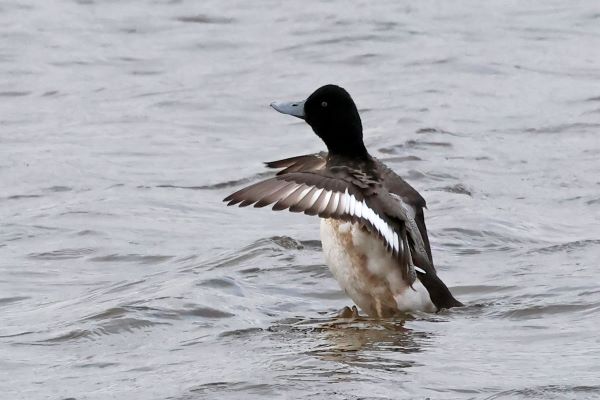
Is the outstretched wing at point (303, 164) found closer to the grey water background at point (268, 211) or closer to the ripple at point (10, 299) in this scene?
the grey water background at point (268, 211)

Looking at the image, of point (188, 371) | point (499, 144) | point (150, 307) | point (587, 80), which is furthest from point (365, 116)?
point (188, 371)

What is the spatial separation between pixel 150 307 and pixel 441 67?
26.9 feet

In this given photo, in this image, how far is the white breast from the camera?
26.6ft

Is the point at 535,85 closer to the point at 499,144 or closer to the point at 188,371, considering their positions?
the point at 499,144

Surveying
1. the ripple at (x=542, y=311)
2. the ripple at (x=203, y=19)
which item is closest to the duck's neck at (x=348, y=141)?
the ripple at (x=542, y=311)

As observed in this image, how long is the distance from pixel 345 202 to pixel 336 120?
3.45ft

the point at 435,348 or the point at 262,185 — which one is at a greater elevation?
the point at 262,185

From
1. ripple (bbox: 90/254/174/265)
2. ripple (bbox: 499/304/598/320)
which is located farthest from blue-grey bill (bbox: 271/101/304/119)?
ripple (bbox: 499/304/598/320)

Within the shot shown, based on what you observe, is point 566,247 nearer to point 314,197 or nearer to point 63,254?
point 314,197

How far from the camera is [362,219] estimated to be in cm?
773

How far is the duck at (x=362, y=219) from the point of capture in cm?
770

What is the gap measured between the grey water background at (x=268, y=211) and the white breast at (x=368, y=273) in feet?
0.39

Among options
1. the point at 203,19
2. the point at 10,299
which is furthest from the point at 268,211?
the point at 203,19

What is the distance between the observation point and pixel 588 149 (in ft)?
41.0
